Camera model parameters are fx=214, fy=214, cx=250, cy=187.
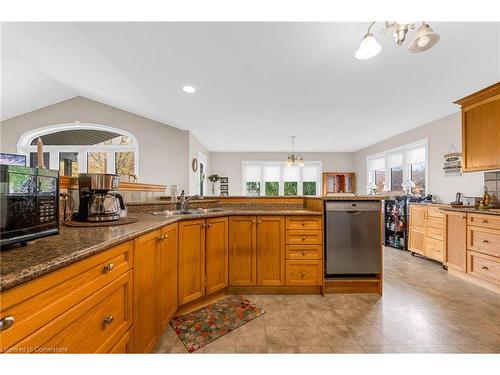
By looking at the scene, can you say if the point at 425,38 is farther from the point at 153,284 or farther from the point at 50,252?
the point at 153,284

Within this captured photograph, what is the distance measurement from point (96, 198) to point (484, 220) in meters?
3.87

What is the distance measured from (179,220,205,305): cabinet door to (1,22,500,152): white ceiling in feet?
5.81

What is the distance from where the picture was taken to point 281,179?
25.0 feet

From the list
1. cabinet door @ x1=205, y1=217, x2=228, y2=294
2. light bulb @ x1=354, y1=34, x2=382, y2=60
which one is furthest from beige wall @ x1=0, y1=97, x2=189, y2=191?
light bulb @ x1=354, y1=34, x2=382, y2=60

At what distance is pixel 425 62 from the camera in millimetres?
2285

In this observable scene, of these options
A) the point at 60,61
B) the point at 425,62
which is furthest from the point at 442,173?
the point at 60,61

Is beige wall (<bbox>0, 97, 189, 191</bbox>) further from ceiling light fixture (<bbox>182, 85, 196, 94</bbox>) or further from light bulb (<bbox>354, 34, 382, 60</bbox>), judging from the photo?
light bulb (<bbox>354, 34, 382, 60</bbox>)

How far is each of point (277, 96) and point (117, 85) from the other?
248 cm

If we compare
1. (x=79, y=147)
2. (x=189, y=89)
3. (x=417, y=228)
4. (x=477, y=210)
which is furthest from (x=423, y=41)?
(x=79, y=147)

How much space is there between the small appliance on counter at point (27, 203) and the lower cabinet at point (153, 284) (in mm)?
399

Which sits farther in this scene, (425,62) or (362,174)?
(362,174)

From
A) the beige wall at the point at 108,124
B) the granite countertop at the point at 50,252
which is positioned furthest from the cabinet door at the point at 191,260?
the beige wall at the point at 108,124

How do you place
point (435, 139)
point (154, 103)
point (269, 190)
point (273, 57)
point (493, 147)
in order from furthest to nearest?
point (269, 190) → point (435, 139) → point (154, 103) → point (493, 147) → point (273, 57)

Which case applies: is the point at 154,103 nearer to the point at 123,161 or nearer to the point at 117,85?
the point at 117,85
